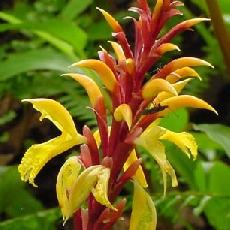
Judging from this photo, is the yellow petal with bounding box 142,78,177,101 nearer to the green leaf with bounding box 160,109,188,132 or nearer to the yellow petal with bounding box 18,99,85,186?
the yellow petal with bounding box 18,99,85,186

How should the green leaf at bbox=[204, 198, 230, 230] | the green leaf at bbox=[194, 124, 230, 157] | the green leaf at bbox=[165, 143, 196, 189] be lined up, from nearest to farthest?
the green leaf at bbox=[194, 124, 230, 157]
the green leaf at bbox=[204, 198, 230, 230]
the green leaf at bbox=[165, 143, 196, 189]

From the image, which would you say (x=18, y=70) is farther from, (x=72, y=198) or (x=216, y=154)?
(x=72, y=198)

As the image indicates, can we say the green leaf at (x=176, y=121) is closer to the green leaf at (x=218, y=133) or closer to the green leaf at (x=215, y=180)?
the green leaf at (x=218, y=133)

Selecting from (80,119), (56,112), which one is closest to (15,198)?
(80,119)

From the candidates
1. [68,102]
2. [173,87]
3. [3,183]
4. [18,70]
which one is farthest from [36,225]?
[173,87]

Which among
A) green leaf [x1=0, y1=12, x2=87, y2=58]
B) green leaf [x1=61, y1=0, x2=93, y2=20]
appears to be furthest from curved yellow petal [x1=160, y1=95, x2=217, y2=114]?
green leaf [x1=61, y1=0, x2=93, y2=20]

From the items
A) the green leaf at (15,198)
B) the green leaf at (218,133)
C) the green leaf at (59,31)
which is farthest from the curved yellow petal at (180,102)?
the green leaf at (15,198)

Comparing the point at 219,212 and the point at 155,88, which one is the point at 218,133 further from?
the point at 155,88
